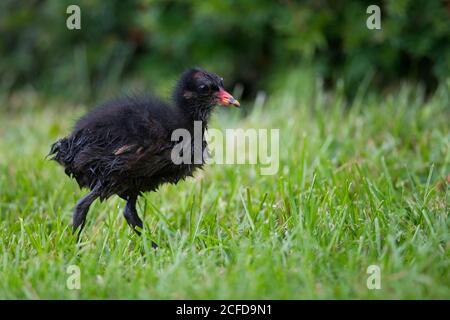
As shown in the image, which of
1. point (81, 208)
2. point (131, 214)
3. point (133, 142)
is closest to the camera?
point (133, 142)

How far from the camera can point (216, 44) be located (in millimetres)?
7258

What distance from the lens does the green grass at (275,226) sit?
286 centimetres

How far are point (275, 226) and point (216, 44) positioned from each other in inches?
160

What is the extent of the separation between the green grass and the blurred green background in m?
1.14

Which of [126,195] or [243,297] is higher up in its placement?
[126,195]

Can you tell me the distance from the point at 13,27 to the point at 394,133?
526 cm

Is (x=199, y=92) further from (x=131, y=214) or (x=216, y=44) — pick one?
(x=216, y=44)

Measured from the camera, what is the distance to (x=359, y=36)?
6.32m

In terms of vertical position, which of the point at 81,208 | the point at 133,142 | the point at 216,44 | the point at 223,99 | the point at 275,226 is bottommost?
the point at 275,226

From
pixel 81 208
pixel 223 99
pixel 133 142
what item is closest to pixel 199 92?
pixel 223 99

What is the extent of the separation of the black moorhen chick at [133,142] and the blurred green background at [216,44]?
2.90 metres
